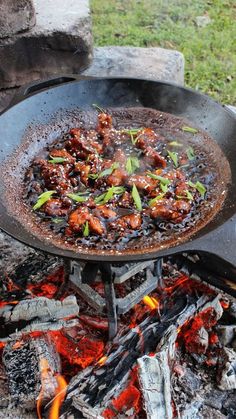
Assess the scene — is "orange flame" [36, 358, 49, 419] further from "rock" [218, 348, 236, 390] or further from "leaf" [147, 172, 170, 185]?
"leaf" [147, 172, 170, 185]

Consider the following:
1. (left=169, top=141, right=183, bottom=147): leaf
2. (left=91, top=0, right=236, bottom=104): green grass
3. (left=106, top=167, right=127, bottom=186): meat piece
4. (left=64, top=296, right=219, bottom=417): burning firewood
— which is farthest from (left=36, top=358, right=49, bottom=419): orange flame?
(left=91, top=0, right=236, bottom=104): green grass

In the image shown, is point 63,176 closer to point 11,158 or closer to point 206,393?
point 11,158

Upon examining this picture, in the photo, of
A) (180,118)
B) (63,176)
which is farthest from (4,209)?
(180,118)

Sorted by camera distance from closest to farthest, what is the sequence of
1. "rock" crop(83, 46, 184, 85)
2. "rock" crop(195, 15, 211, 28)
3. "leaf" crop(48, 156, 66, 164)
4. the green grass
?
"leaf" crop(48, 156, 66, 164)
"rock" crop(83, 46, 184, 85)
the green grass
"rock" crop(195, 15, 211, 28)

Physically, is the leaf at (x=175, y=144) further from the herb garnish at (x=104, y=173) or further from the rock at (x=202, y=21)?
the rock at (x=202, y=21)

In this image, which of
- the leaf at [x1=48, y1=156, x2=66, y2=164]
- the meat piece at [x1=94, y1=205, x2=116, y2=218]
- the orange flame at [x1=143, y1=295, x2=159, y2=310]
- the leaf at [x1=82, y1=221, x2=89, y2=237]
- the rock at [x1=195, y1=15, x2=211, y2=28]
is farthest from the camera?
the rock at [x1=195, y1=15, x2=211, y2=28]

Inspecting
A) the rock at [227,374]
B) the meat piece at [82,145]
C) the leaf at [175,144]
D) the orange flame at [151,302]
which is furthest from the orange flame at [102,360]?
the leaf at [175,144]

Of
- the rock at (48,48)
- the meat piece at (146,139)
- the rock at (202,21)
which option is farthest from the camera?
the rock at (202,21)
